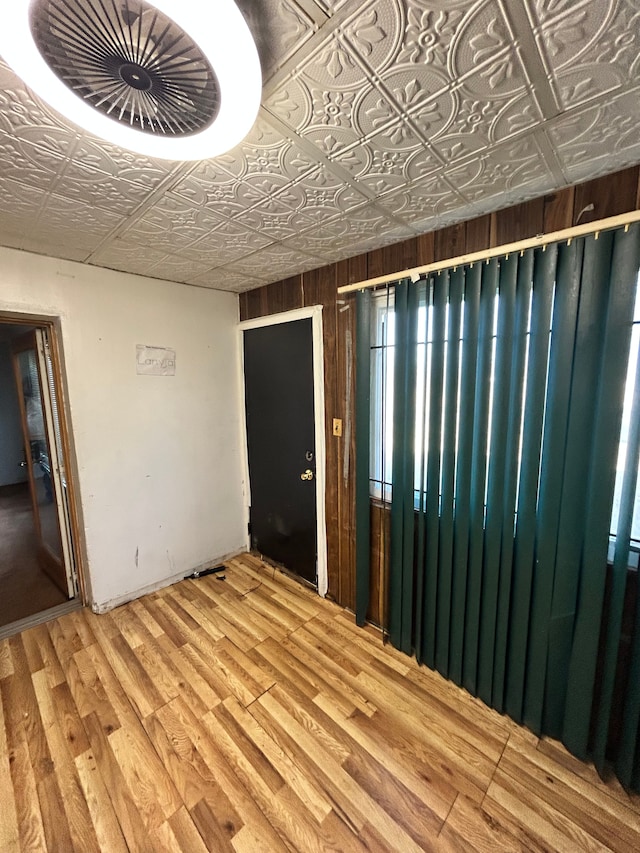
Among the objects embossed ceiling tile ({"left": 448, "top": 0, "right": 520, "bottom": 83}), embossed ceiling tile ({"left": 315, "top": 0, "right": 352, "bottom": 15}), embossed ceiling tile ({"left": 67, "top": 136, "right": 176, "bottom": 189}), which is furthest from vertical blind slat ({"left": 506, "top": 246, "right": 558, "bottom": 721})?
embossed ceiling tile ({"left": 67, "top": 136, "right": 176, "bottom": 189})

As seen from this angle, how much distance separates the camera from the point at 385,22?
70cm

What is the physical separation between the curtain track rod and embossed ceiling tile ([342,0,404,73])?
0.90 m

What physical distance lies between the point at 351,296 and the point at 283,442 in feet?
3.96

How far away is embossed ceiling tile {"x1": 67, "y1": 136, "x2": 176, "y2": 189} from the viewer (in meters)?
1.03

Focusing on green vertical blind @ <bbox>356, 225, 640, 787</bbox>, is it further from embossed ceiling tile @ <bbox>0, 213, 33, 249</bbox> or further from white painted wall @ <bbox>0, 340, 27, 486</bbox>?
white painted wall @ <bbox>0, 340, 27, 486</bbox>

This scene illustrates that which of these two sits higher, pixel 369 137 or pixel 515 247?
pixel 369 137

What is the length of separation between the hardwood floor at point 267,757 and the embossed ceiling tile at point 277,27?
2.32 metres

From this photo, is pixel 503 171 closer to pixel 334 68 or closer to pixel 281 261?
pixel 334 68

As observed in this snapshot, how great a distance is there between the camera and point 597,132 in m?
1.01

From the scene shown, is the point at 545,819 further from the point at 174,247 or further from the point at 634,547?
the point at 174,247

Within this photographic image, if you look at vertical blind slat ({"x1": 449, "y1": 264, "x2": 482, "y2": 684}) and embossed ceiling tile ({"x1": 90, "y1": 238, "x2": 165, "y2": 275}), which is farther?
embossed ceiling tile ({"x1": 90, "y1": 238, "x2": 165, "y2": 275})

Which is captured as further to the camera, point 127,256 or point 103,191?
point 127,256

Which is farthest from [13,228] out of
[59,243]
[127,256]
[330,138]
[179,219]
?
[330,138]

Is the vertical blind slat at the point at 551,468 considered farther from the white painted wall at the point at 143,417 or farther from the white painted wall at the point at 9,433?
the white painted wall at the point at 9,433
